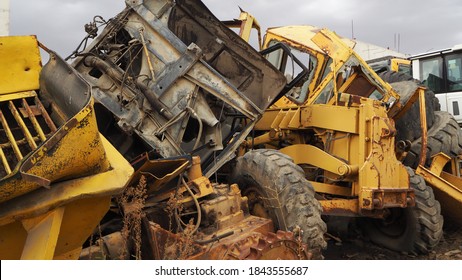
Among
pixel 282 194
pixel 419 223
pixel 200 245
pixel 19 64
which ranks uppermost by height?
pixel 19 64

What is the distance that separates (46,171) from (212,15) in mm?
2912

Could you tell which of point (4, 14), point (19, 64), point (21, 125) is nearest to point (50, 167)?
point (21, 125)

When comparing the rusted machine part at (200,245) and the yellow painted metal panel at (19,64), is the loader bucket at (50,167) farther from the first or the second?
the rusted machine part at (200,245)

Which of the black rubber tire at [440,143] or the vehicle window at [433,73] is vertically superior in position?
the vehicle window at [433,73]

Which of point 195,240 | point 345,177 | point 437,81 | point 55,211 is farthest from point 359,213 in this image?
point 437,81

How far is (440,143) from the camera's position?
6613 mm

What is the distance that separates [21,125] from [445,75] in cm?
884

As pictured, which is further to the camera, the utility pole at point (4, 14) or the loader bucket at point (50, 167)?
the utility pole at point (4, 14)

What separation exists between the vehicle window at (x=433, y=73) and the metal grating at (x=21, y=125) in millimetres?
8572

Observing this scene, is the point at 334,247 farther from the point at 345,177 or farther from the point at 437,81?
the point at 437,81

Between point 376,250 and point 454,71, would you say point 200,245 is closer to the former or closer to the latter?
point 376,250

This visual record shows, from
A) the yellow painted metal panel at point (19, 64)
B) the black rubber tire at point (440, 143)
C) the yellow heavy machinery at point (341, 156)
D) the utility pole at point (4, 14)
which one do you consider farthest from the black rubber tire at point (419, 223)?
the utility pole at point (4, 14)

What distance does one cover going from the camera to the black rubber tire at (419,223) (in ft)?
18.4

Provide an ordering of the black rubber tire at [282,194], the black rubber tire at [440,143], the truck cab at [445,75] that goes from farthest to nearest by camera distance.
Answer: the truck cab at [445,75] → the black rubber tire at [440,143] → the black rubber tire at [282,194]
